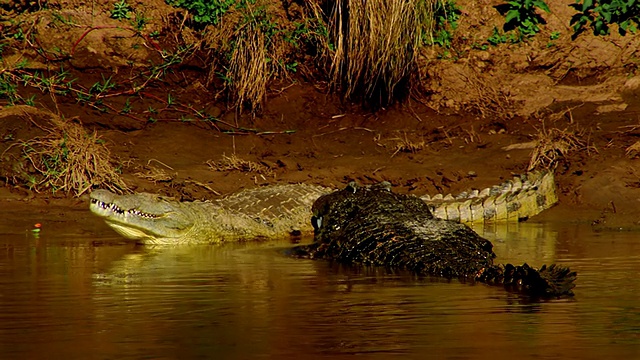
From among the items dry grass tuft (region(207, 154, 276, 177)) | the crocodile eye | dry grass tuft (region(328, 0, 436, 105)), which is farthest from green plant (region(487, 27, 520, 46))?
the crocodile eye

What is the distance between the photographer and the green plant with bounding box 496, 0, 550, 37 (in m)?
12.4

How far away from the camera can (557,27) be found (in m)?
12.5

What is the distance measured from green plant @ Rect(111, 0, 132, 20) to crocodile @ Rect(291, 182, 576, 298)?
14.4ft

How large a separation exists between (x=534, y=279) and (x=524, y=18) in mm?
6787

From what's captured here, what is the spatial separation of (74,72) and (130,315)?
257 inches

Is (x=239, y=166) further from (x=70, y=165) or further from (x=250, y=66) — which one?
(x=70, y=165)

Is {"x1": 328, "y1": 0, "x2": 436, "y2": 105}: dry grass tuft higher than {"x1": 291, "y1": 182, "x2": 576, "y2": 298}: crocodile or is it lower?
higher

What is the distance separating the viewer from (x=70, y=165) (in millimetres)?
9625

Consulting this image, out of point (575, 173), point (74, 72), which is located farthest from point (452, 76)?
point (74, 72)

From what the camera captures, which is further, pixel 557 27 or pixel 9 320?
pixel 557 27

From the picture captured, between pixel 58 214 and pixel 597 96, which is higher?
pixel 597 96

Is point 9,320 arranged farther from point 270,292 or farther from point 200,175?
point 200,175

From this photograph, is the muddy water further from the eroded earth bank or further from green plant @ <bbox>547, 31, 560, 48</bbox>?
green plant @ <bbox>547, 31, 560, 48</bbox>

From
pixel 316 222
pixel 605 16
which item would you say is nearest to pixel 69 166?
pixel 316 222
